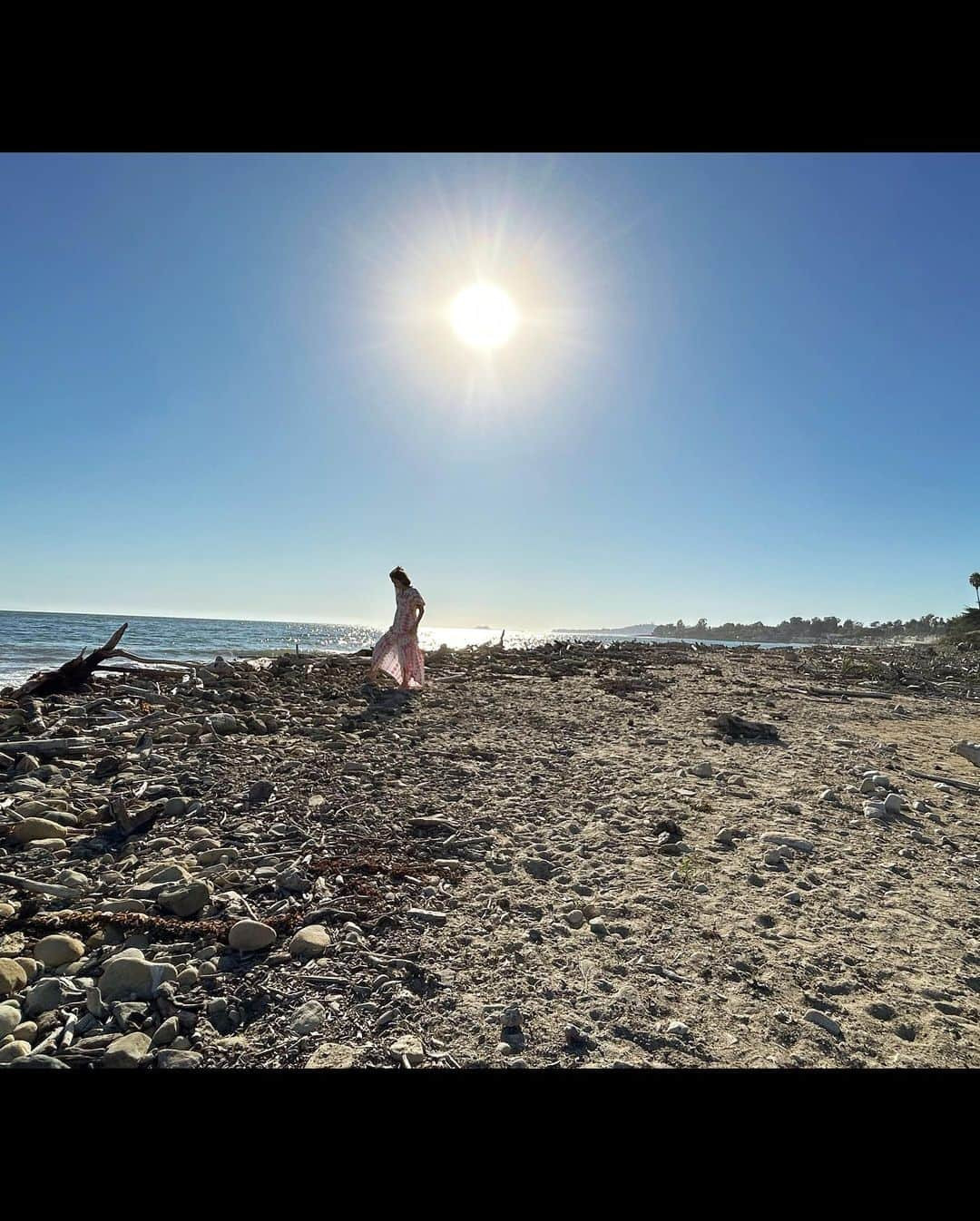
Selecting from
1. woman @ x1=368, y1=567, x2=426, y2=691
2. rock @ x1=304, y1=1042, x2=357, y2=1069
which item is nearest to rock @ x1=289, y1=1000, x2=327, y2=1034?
rock @ x1=304, y1=1042, x2=357, y2=1069

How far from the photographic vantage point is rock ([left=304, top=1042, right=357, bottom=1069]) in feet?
7.76

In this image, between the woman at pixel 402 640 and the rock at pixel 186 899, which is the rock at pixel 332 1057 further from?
the woman at pixel 402 640

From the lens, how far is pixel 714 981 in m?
3.09

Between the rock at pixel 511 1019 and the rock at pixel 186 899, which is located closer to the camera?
the rock at pixel 511 1019

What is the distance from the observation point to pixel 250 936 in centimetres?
320

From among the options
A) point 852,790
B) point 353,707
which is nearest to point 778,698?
point 852,790

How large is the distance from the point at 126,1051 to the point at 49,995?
651 millimetres

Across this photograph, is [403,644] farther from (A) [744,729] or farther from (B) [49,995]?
(B) [49,995]

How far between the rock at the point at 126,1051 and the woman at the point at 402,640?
10.3 meters

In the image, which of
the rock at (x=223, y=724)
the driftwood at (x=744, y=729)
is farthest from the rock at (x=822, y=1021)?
the rock at (x=223, y=724)

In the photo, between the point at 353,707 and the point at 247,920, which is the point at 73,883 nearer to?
the point at 247,920

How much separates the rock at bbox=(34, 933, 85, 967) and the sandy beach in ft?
0.04

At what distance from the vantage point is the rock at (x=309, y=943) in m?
3.18
